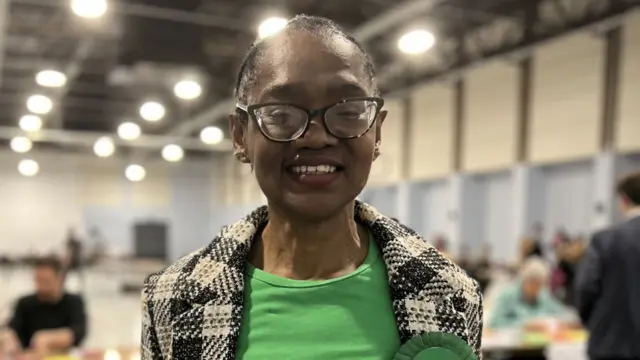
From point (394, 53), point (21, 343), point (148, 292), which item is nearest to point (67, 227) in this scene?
point (394, 53)

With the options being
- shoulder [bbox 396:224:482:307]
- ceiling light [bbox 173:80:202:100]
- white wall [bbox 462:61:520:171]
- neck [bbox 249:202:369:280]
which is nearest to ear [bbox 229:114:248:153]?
neck [bbox 249:202:369:280]

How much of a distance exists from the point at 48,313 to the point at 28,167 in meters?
10.2

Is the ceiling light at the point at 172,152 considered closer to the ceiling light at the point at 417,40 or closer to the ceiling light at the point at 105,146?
the ceiling light at the point at 105,146

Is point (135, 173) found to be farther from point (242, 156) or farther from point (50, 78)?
point (242, 156)

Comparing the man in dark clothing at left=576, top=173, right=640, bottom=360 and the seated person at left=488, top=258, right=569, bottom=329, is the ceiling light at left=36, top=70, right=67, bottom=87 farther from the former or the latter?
the man in dark clothing at left=576, top=173, right=640, bottom=360

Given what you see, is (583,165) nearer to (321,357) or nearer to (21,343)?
(21,343)

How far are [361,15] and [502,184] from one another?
162 inches

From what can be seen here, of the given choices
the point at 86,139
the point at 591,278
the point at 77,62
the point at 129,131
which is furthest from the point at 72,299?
the point at 86,139

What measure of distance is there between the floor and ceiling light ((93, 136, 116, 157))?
8.22 feet

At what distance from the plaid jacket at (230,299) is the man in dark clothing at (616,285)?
2.03 m

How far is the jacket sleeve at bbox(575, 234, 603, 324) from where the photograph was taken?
288 cm

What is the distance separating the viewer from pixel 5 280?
43.0 ft

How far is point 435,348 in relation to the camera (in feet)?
3.18

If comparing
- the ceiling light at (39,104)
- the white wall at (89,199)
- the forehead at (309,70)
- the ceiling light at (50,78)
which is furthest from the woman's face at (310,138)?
the white wall at (89,199)
